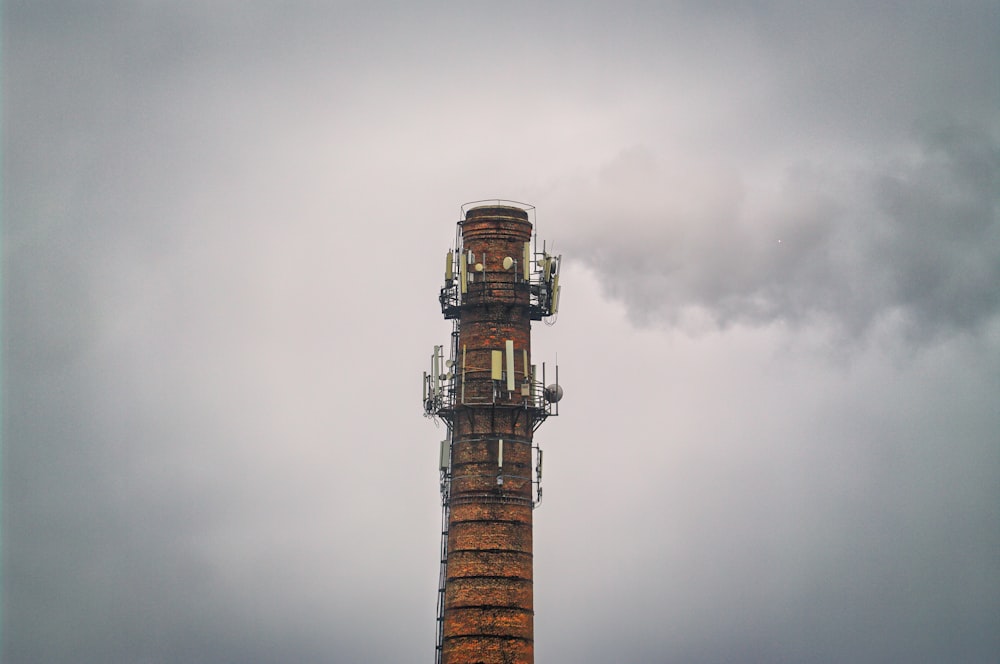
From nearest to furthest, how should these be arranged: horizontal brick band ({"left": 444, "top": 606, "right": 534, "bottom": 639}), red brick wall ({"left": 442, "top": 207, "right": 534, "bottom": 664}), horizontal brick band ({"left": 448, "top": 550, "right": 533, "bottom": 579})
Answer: horizontal brick band ({"left": 444, "top": 606, "right": 534, "bottom": 639})
red brick wall ({"left": 442, "top": 207, "right": 534, "bottom": 664})
horizontal brick band ({"left": 448, "top": 550, "right": 533, "bottom": 579})

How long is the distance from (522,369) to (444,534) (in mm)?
7868

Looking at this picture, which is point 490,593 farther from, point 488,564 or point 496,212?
point 496,212

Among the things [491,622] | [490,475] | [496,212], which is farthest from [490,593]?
[496,212]

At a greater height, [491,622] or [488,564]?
[488,564]

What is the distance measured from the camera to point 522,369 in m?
81.4

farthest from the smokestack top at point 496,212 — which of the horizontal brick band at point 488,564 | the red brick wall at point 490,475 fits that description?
the horizontal brick band at point 488,564

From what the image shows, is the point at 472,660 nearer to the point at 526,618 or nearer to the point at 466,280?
the point at 526,618

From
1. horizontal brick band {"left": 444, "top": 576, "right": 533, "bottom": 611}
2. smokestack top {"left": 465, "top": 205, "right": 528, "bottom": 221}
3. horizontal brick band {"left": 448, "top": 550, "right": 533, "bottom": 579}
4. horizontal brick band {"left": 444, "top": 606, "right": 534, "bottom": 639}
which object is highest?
smokestack top {"left": 465, "top": 205, "right": 528, "bottom": 221}

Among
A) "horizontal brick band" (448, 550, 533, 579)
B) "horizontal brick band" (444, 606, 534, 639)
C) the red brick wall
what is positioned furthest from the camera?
"horizontal brick band" (448, 550, 533, 579)

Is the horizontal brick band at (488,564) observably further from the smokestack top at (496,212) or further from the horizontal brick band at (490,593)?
the smokestack top at (496,212)

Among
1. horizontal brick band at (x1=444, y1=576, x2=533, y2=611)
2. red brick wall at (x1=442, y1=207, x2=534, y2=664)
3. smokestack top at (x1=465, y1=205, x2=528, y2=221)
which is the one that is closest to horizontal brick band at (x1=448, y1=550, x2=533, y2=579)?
red brick wall at (x1=442, y1=207, x2=534, y2=664)

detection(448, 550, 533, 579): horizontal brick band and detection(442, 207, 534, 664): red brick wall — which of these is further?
detection(448, 550, 533, 579): horizontal brick band

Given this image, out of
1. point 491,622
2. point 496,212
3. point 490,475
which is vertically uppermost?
point 496,212

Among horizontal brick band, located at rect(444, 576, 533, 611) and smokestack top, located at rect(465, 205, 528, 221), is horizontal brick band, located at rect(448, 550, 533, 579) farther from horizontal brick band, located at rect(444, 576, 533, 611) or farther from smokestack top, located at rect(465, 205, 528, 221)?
smokestack top, located at rect(465, 205, 528, 221)
